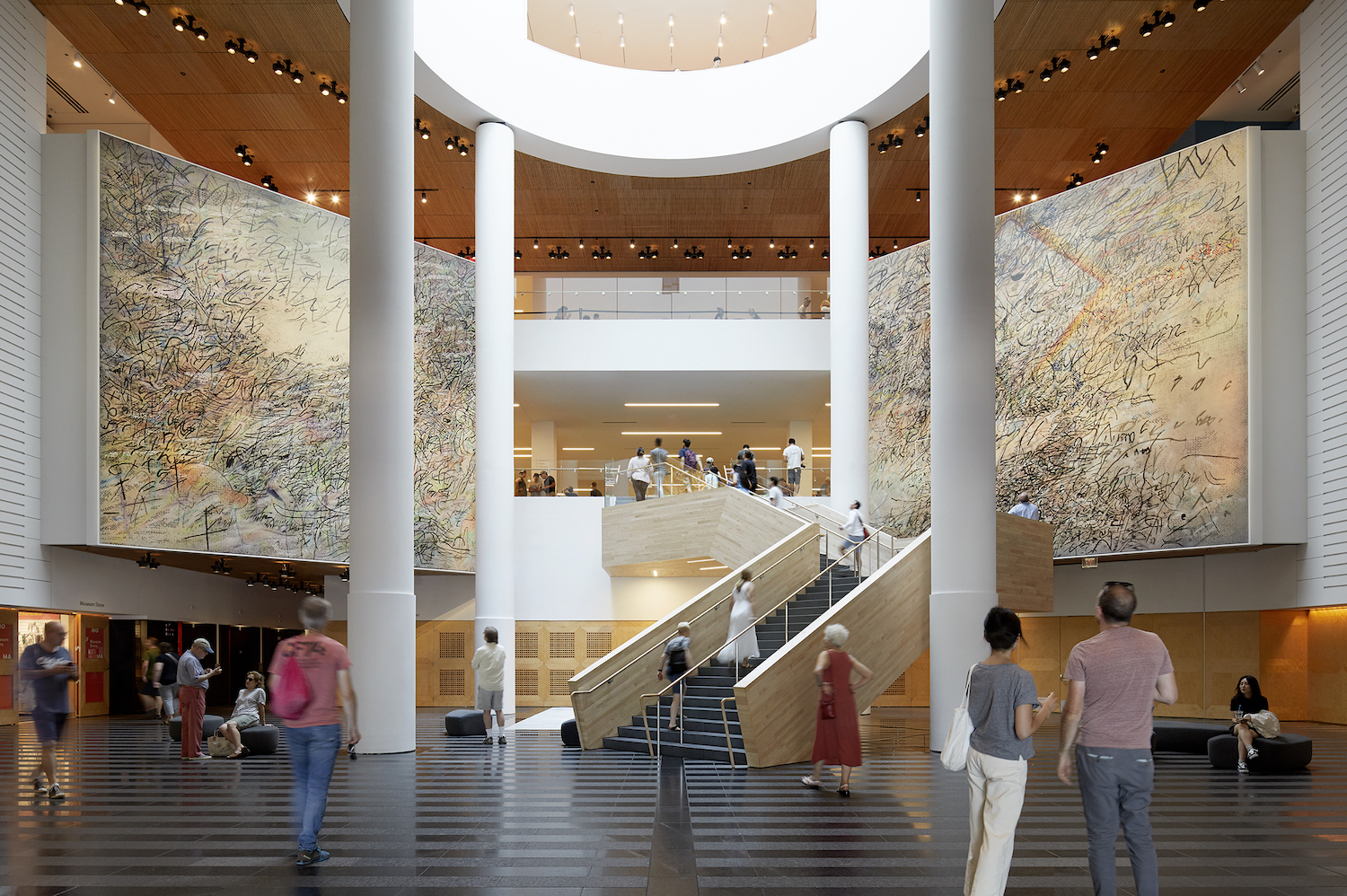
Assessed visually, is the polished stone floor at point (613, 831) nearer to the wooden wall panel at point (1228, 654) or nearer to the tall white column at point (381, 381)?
the tall white column at point (381, 381)

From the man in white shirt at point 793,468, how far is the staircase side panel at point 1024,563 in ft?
25.8

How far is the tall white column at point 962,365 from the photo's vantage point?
39.8ft

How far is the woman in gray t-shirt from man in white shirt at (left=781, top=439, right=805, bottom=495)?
1938 cm

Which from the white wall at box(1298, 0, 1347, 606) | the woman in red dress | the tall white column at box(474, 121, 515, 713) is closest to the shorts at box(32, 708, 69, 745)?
the woman in red dress

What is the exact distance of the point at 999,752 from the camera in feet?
15.4

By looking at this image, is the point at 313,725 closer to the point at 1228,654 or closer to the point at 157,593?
the point at 157,593

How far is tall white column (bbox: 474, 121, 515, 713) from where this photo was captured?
21156mm

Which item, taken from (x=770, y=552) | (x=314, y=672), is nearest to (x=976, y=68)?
(x=770, y=552)

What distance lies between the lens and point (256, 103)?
22.2 metres

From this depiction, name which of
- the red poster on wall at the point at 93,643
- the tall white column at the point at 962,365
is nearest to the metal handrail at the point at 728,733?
the tall white column at the point at 962,365

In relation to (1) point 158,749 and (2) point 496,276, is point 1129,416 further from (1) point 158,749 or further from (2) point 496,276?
(1) point 158,749

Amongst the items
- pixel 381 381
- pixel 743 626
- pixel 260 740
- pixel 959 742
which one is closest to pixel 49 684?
pixel 260 740

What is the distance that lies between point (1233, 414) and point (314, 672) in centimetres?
1711

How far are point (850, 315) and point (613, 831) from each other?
16539mm
